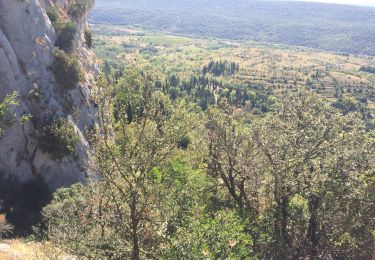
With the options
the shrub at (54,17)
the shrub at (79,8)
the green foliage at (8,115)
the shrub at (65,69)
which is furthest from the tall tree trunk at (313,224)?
the shrub at (79,8)

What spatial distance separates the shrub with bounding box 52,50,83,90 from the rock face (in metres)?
0.77

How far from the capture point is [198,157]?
36.7m

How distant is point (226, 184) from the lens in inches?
1341

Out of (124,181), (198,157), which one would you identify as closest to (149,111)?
(124,181)

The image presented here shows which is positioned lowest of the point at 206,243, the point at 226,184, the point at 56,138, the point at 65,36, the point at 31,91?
the point at 56,138

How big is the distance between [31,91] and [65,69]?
323 inches

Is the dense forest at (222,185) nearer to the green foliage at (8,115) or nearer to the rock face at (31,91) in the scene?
the green foliage at (8,115)

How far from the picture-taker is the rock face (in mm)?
52625

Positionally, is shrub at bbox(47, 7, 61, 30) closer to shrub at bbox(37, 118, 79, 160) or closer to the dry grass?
shrub at bbox(37, 118, 79, 160)

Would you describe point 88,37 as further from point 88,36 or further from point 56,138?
point 56,138

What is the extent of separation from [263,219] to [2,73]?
1564 inches

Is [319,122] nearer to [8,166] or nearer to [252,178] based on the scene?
[252,178]

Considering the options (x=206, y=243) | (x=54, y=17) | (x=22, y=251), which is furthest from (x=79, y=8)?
(x=206, y=243)

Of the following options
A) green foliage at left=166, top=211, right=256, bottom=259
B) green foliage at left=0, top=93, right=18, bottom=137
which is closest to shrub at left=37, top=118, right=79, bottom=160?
green foliage at left=0, top=93, right=18, bottom=137
